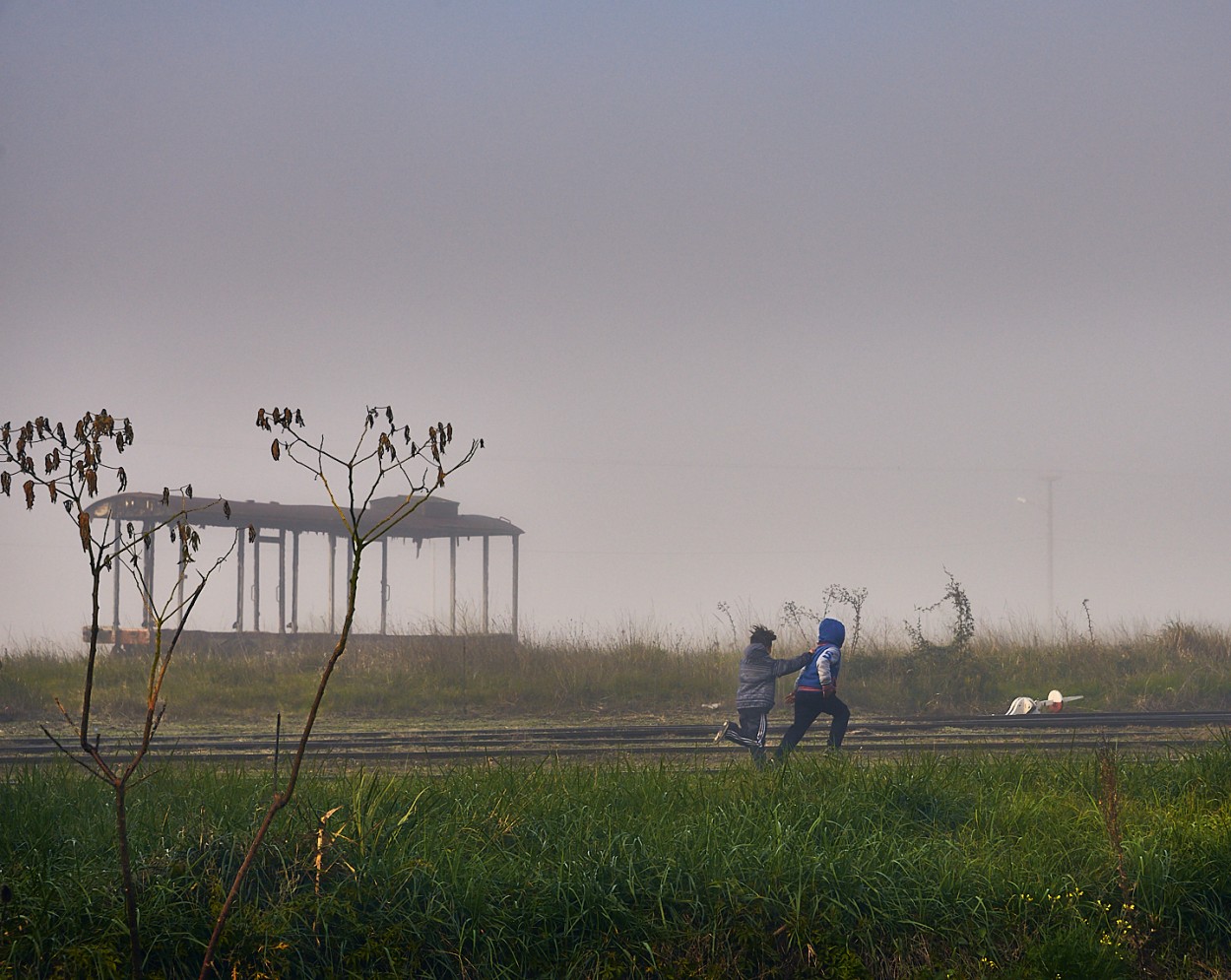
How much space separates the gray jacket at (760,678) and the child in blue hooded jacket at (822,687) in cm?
14

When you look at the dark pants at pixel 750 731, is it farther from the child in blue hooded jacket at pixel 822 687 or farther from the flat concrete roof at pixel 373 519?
the flat concrete roof at pixel 373 519

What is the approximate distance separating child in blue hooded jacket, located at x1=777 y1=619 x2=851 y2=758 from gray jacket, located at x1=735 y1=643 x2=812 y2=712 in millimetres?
141

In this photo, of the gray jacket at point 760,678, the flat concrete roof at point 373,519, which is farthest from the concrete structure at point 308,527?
the gray jacket at point 760,678

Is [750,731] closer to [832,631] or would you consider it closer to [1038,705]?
[832,631]

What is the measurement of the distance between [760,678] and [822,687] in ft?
1.92

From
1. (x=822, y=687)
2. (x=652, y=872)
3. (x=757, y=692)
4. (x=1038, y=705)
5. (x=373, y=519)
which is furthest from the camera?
(x=373, y=519)

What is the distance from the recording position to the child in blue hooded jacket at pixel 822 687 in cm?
1024

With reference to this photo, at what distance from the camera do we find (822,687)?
10258mm

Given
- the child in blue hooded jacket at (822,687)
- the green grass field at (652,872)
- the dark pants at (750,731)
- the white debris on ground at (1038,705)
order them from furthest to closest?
the white debris on ground at (1038,705)
the dark pants at (750,731)
the child in blue hooded jacket at (822,687)
the green grass field at (652,872)

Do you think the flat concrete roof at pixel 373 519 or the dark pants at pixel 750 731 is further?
the flat concrete roof at pixel 373 519

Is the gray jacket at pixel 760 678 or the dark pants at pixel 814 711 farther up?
the gray jacket at pixel 760 678

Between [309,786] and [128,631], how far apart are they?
1844cm

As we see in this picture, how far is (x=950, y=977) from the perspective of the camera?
5.43m

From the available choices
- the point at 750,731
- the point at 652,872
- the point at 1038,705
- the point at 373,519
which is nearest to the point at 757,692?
the point at 750,731
